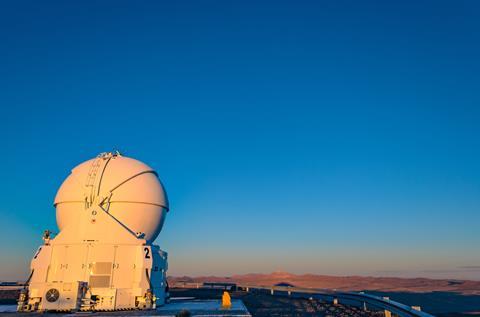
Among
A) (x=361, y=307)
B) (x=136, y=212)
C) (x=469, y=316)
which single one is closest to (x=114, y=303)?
(x=136, y=212)

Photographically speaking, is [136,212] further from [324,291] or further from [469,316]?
[469,316]

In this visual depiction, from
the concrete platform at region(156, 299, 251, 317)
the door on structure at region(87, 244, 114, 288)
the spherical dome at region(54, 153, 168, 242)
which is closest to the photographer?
the concrete platform at region(156, 299, 251, 317)

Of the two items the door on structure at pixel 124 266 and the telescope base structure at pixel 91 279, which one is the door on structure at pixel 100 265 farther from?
the door on structure at pixel 124 266

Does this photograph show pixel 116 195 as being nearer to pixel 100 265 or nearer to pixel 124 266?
pixel 100 265

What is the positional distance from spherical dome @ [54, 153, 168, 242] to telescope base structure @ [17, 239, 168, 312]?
2.45 m

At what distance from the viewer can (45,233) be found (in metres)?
21.3

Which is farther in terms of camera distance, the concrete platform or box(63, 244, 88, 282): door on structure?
box(63, 244, 88, 282): door on structure

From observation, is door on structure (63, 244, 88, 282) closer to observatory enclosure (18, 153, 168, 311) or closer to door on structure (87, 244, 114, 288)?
observatory enclosure (18, 153, 168, 311)

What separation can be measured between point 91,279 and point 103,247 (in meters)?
1.85

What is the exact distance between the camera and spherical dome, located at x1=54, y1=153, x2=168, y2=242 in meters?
22.1

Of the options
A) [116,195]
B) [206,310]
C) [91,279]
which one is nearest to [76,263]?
[91,279]

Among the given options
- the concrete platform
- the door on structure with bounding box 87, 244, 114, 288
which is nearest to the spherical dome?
the door on structure with bounding box 87, 244, 114, 288

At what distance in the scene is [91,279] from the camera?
772 inches

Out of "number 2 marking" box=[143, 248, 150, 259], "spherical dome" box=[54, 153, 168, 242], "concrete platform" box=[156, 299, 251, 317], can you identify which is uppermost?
"spherical dome" box=[54, 153, 168, 242]
